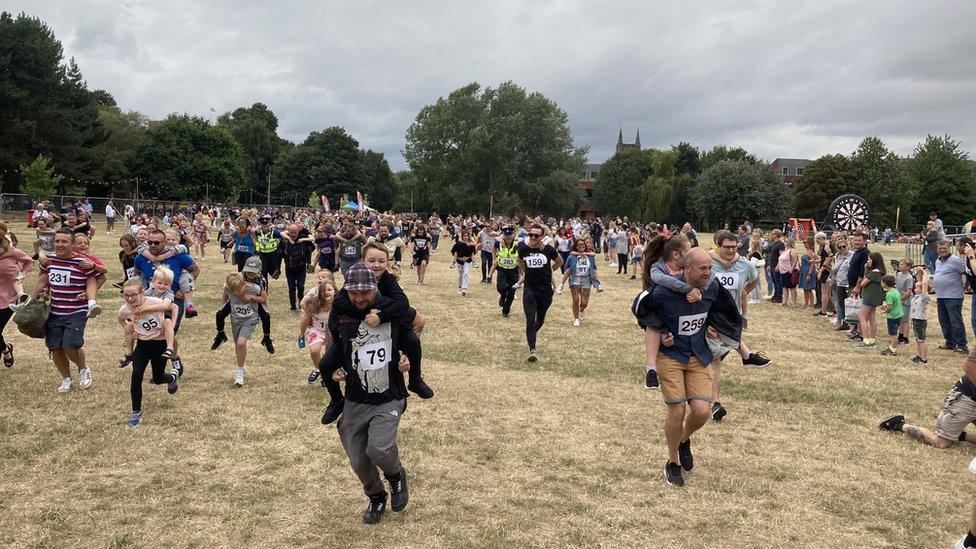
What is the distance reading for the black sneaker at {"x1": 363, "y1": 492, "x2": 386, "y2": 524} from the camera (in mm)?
4672

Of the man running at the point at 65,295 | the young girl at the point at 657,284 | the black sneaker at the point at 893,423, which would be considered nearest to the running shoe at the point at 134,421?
the man running at the point at 65,295

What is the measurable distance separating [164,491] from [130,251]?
5274 mm

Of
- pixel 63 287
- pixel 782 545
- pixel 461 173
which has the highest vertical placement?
pixel 461 173

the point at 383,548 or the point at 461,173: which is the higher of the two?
the point at 461,173

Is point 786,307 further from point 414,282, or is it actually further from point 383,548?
point 383,548

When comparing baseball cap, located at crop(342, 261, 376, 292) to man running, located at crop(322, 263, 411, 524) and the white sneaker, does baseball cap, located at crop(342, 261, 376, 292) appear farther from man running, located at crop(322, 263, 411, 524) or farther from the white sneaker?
the white sneaker

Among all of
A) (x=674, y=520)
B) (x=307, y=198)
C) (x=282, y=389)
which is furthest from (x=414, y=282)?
(x=307, y=198)

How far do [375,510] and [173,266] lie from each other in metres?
5.58

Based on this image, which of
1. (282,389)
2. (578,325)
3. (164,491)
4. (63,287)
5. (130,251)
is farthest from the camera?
(578,325)

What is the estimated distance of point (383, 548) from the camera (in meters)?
4.31

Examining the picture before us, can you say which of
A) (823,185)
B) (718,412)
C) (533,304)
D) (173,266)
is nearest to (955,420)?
(718,412)

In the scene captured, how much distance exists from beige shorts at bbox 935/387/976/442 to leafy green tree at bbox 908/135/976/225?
268 feet

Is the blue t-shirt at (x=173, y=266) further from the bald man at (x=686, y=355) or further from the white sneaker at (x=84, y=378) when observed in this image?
the bald man at (x=686, y=355)

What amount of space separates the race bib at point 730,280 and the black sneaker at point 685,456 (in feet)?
7.30
